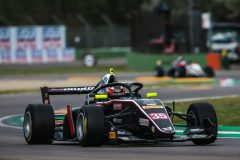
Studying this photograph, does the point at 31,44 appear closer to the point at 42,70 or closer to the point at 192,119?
the point at 42,70

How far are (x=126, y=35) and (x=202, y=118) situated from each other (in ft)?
159

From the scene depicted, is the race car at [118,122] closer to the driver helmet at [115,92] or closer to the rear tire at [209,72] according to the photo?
the driver helmet at [115,92]

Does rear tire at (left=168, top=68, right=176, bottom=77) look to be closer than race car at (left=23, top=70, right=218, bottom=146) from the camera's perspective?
No

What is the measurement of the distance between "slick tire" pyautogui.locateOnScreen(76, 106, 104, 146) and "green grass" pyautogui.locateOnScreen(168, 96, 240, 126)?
18.2 feet

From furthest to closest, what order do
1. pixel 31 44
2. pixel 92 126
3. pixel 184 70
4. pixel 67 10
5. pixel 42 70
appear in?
pixel 67 10, pixel 31 44, pixel 42 70, pixel 184 70, pixel 92 126

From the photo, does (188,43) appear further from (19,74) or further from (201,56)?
(19,74)

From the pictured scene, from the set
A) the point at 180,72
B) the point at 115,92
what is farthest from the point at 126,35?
the point at 115,92

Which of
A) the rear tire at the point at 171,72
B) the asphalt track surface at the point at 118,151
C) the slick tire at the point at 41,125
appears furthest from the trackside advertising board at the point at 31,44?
the slick tire at the point at 41,125

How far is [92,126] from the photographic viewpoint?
13578 mm

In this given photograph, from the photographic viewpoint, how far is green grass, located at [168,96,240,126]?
19.0 m

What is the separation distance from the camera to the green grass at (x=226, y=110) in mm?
19031

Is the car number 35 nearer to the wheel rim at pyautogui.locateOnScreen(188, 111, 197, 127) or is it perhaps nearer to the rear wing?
the wheel rim at pyautogui.locateOnScreen(188, 111, 197, 127)

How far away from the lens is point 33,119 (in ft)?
47.5

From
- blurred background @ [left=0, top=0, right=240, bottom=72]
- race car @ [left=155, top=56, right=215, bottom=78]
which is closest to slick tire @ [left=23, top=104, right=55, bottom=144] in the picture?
race car @ [left=155, top=56, right=215, bottom=78]
